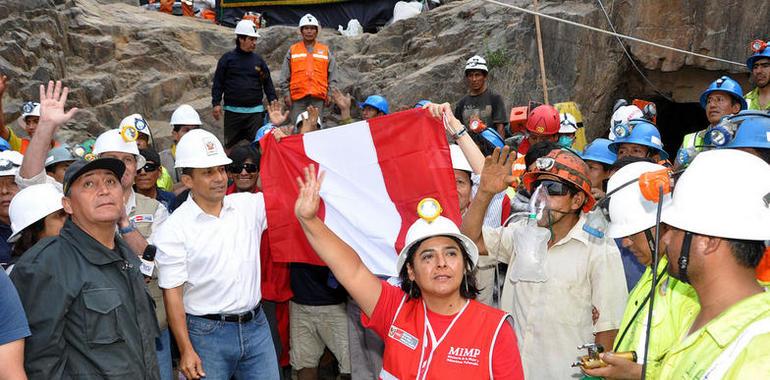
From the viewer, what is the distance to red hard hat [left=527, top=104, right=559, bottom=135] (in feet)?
19.9

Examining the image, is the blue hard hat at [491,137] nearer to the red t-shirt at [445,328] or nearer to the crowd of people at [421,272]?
the crowd of people at [421,272]

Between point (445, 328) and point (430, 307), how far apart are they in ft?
0.48

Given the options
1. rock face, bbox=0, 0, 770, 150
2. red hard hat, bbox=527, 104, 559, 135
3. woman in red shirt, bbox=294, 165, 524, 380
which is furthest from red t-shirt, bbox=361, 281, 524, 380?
rock face, bbox=0, 0, 770, 150

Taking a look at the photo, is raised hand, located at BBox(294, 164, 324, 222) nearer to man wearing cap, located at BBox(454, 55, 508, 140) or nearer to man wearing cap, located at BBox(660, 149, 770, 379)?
man wearing cap, located at BBox(660, 149, 770, 379)

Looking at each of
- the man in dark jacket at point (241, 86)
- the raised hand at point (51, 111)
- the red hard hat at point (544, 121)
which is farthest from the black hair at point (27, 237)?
the man in dark jacket at point (241, 86)

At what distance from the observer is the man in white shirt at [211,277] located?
401cm

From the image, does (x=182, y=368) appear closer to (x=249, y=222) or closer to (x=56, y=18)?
(x=249, y=222)

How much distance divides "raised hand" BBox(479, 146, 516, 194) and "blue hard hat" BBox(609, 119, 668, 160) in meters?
2.37

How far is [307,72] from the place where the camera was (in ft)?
30.7

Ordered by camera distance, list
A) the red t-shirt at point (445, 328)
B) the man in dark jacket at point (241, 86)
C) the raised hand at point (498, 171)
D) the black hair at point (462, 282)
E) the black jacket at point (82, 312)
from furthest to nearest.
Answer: the man in dark jacket at point (241, 86) → the raised hand at point (498, 171) → the black hair at point (462, 282) → the black jacket at point (82, 312) → the red t-shirt at point (445, 328)

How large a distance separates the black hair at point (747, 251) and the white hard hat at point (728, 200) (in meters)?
0.08

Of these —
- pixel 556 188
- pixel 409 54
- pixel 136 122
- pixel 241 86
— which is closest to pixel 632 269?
pixel 556 188

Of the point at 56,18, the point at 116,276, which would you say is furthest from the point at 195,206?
the point at 56,18

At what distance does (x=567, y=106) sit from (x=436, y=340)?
606cm
